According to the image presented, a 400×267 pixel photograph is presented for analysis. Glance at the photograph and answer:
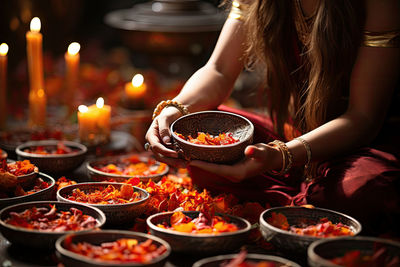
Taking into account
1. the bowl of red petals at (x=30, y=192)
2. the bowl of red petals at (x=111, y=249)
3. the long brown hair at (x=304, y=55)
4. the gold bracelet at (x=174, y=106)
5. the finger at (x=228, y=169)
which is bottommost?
the bowl of red petals at (x=30, y=192)

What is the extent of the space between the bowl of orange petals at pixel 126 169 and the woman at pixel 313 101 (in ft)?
0.54

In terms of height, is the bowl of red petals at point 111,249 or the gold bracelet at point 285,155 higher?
the gold bracelet at point 285,155

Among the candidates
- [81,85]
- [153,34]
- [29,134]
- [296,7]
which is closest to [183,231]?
[296,7]

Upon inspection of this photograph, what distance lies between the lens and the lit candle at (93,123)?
2.71 m

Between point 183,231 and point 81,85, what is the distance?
3093 millimetres

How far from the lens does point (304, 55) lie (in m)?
2.18

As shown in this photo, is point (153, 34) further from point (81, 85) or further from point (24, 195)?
point (24, 195)

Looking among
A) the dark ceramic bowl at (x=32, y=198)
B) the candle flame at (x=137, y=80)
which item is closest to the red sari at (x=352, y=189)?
the dark ceramic bowl at (x=32, y=198)

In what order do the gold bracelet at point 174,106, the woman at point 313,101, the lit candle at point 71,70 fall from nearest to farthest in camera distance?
the woman at point 313,101
the gold bracelet at point 174,106
the lit candle at point 71,70

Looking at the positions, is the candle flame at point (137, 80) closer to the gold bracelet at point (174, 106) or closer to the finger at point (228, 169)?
the gold bracelet at point (174, 106)

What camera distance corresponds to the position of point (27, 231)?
1.49 metres

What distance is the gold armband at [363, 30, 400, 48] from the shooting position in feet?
6.11

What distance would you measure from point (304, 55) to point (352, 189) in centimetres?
65

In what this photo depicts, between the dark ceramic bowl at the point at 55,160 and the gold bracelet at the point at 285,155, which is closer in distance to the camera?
the gold bracelet at the point at 285,155
